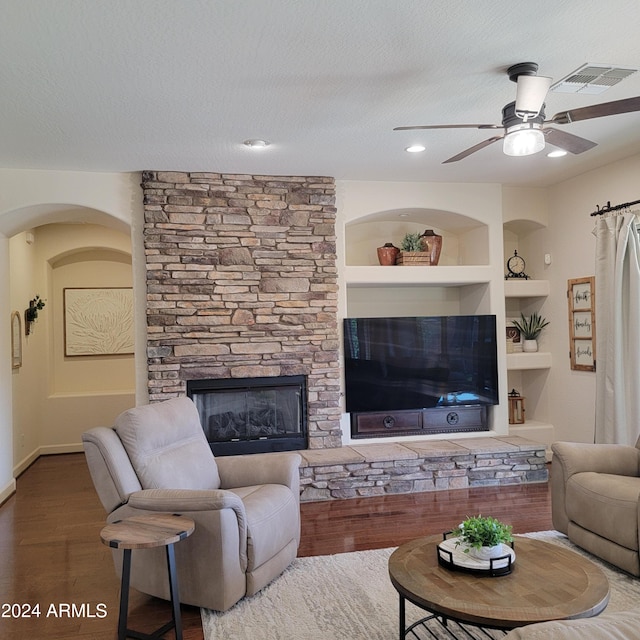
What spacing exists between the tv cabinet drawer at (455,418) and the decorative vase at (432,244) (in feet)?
4.74

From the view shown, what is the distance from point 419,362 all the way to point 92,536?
3124 millimetres

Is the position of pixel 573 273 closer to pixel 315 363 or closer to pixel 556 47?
pixel 315 363

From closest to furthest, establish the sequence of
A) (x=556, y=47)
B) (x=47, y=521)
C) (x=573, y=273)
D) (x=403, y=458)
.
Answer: (x=556, y=47) → (x=47, y=521) → (x=403, y=458) → (x=573, y=273)

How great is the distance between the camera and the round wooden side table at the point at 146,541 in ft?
8.07

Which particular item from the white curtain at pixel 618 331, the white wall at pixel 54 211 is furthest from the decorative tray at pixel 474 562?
the white wall at pixel 54 211

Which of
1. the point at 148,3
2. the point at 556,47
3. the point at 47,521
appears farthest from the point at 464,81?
the point at 47,521

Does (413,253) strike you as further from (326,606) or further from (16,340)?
(16,340)

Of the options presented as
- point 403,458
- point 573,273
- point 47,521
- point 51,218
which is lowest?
point 47,521

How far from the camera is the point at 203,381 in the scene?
5.11 metres

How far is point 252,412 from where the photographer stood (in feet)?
17.2

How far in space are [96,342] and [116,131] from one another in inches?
160

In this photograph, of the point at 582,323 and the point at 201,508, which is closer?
the point at 201,508

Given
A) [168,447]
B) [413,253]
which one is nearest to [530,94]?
[168,447]

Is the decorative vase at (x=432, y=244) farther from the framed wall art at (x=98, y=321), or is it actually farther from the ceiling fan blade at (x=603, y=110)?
the framed wall art at (x=98, y=321)
